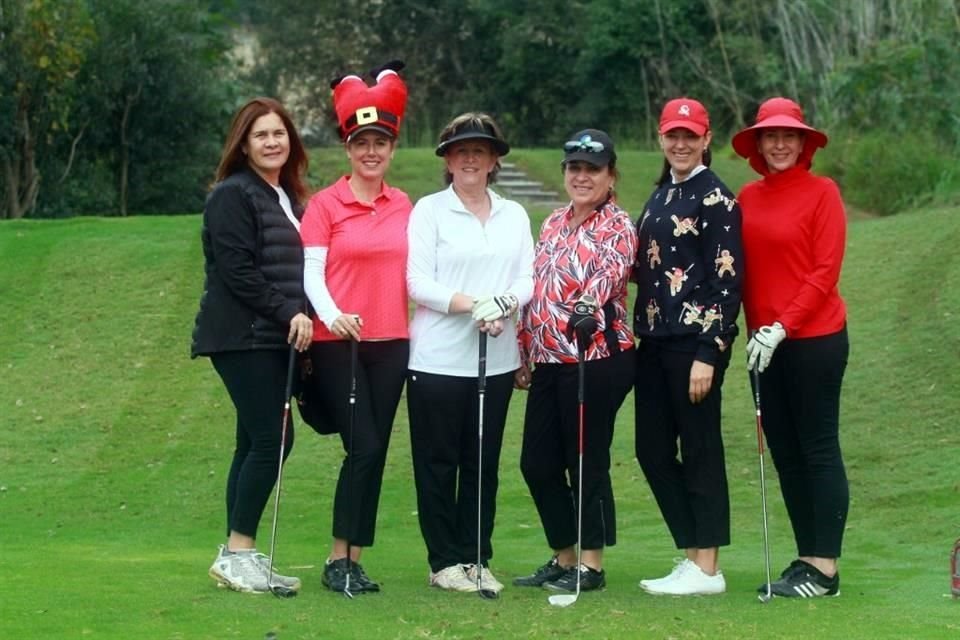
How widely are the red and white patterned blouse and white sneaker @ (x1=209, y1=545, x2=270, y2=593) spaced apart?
1351mm

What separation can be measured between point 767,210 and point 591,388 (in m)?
0.97

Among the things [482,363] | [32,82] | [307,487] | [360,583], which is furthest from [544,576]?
[32,82]

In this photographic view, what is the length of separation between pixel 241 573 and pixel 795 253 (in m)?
2.44

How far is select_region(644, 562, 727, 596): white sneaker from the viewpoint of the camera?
6766 mm

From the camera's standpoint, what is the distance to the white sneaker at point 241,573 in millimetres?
6633

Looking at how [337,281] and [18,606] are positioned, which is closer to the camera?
[18,606]

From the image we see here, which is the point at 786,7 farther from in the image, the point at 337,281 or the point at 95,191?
the point at 337,281

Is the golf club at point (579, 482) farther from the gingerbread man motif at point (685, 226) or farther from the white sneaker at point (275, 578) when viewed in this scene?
the white sneaker at point (275, 578)

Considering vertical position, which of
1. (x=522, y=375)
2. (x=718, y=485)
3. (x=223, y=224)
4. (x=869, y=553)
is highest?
(x=223, y=224)

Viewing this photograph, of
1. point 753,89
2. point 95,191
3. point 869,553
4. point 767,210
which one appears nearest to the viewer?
point 767,210

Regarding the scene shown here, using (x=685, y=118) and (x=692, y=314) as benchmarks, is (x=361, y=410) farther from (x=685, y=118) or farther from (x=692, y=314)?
(x=685, y=118)

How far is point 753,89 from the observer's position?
93.7 feet

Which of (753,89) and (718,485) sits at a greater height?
(753,89)

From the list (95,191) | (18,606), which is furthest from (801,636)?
(95,191)
